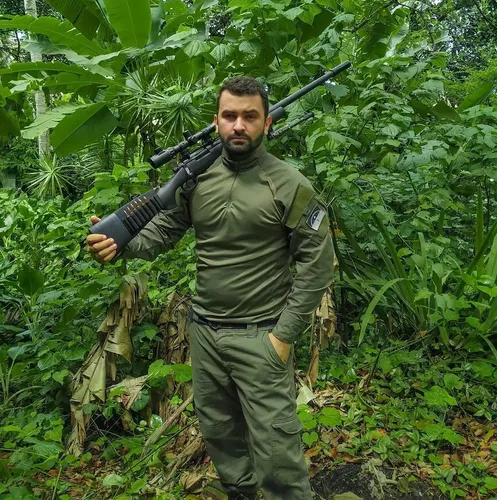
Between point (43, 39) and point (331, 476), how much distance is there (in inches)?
198

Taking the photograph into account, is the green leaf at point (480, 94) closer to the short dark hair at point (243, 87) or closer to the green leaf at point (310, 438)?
the short dark hair at point (243, 87)

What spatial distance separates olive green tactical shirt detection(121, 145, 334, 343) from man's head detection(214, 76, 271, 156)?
3.1 inches

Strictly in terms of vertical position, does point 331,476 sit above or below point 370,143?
below

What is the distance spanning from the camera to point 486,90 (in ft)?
14.2

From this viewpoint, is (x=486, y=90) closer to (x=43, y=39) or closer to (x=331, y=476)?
(x=331, y=476)

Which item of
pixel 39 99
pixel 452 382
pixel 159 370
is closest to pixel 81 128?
pixel 159 370

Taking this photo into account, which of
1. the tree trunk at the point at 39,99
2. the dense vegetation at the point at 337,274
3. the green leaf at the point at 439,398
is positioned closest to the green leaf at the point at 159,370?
the dense vegetation at the point at 337,274

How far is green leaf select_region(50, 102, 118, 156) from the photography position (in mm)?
4375

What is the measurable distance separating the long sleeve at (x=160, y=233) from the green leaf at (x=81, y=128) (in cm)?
239

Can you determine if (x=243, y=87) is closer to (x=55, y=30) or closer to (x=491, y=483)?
(x=491, y=483)

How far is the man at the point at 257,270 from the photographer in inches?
81.9

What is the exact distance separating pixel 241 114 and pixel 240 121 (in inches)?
1.1

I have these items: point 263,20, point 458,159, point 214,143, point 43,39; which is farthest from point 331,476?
point 43,39

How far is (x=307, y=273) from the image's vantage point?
2.10 meters
